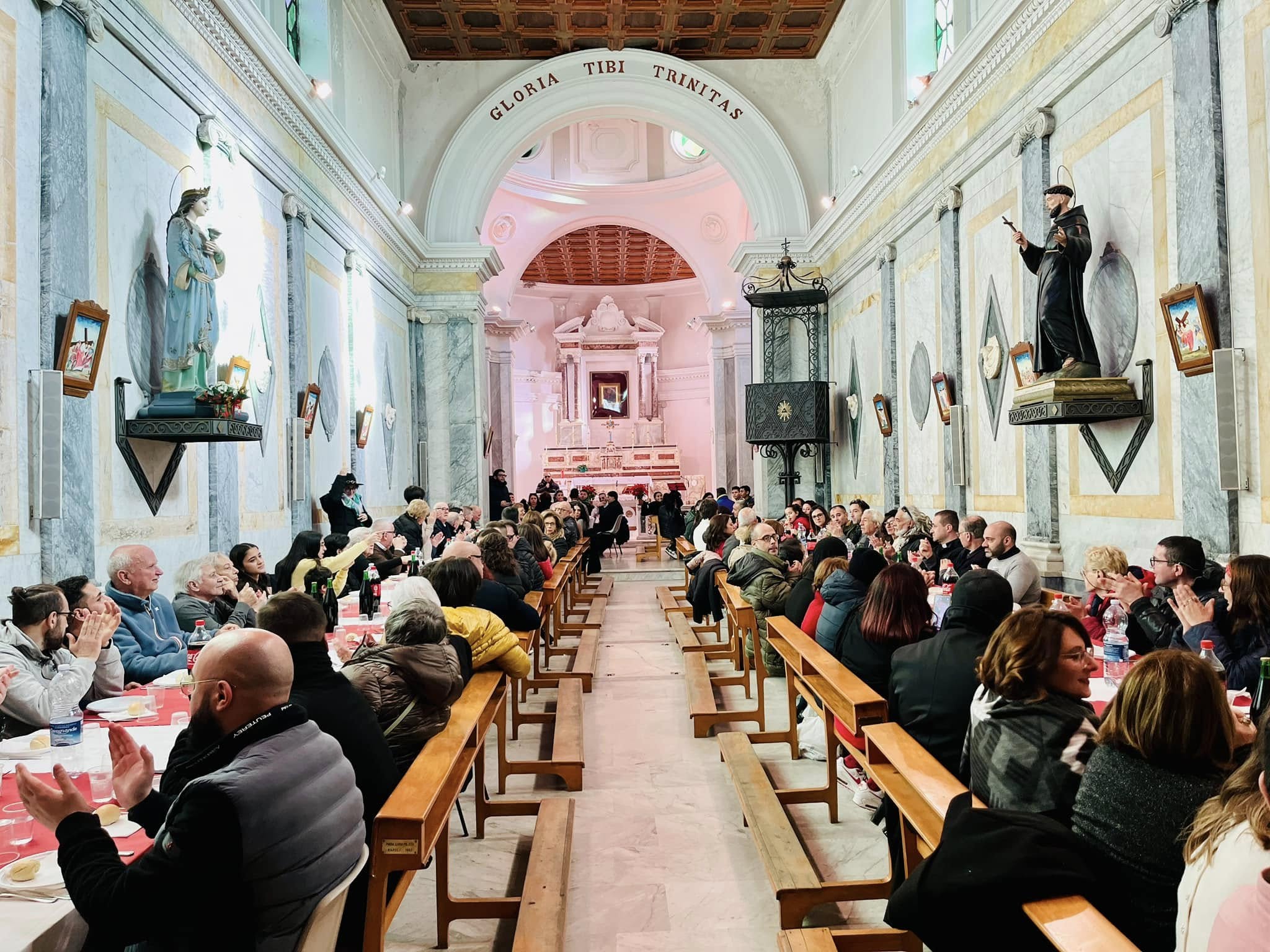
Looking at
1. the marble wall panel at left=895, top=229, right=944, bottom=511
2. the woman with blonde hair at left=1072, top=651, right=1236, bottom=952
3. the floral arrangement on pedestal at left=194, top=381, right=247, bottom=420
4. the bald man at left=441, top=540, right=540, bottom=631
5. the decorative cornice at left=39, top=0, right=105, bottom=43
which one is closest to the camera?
the woman with blonde hair at left=1072, top=651, right=1236, bottom=952

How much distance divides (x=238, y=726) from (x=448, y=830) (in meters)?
1.63

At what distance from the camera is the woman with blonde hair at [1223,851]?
1.52 metres

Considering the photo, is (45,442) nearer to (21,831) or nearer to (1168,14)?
(21,831)

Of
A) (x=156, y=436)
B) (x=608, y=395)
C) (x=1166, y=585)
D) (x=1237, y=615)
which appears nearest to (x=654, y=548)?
(x=608, y=395)

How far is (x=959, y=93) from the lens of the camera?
28.3 feet

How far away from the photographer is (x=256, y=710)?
213cm

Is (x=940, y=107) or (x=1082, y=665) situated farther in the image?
(x=940, y=107)

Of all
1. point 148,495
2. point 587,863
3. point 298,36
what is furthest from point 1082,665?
point 298,36

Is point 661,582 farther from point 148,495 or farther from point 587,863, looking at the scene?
point 587,863

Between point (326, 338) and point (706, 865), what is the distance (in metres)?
7.85

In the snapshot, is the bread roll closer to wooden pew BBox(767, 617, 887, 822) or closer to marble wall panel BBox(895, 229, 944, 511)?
wooden pew BBox(767, 617, 887, 822)

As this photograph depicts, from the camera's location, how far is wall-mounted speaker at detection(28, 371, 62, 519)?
4758mm

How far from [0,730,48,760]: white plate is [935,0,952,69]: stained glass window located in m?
9.32

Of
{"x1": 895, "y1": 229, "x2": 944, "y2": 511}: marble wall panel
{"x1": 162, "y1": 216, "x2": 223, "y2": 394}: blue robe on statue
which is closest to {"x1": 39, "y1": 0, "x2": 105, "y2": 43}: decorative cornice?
{"x1": 162, "y1": 216, "x2": 223, "y2": 394}: blue robe on statue
